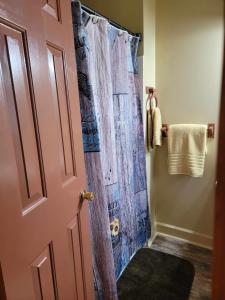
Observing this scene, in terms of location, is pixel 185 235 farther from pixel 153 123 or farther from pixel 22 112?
pixel 22 112

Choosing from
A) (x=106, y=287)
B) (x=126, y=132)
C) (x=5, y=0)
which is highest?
(x=5, y=0)

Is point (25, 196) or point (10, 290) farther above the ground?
point (25, 196)

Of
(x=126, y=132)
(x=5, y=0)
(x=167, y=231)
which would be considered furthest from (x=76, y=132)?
(x=167, y=231)

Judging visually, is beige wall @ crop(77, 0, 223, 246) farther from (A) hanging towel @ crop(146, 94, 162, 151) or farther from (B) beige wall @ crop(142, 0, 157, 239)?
(A) hanging towel @ crop(146, 94, 162, 151)

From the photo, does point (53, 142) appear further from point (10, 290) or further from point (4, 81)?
point (10, 290)

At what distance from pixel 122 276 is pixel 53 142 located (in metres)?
1.42

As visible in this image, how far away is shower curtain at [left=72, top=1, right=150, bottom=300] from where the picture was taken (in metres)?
1.20

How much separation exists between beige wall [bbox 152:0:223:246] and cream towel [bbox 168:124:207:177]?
0.11 metres

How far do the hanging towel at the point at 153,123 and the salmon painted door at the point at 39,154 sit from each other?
3.30ft

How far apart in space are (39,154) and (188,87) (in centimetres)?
156

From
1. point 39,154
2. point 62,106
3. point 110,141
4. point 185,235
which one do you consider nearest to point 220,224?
point 39,154

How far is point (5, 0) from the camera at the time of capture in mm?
608

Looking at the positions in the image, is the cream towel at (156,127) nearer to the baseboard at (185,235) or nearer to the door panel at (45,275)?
the baseboard at (185,235)

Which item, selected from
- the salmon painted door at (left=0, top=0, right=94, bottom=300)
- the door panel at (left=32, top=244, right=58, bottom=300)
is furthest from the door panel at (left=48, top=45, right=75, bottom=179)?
the door panel at (left=32, top=244, right=58, bottom=300)
